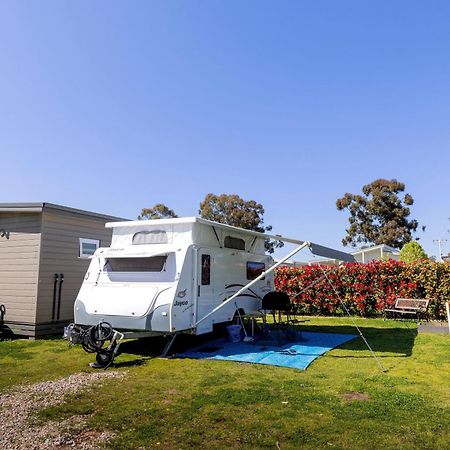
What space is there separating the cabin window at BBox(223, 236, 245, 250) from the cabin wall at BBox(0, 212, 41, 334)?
4760 mm

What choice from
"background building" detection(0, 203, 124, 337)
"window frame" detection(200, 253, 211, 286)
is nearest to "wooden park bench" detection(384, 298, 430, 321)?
"window frame" detection(200, 253, 211, 286)

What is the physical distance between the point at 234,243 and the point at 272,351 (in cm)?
291

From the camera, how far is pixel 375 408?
454 centimetres

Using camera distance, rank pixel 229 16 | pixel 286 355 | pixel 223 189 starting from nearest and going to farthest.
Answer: pixel 286 355, pixel 229 16, pixel 223 189

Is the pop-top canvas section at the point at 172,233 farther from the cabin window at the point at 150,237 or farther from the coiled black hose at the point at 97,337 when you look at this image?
the coiled black hose at the point at 97,337

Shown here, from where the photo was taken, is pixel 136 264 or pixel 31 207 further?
pixel 31 207

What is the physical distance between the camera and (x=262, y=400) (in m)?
4.89

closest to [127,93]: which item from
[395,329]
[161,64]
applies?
[161,64]

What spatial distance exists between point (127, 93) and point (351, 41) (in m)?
7.26

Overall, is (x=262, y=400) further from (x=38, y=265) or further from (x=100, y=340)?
(x=38, y=265)

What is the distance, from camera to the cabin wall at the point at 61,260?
992 cm

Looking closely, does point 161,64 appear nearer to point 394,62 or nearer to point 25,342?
point 394,62

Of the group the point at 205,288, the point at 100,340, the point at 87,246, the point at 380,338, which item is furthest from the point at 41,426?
the point at 380,338

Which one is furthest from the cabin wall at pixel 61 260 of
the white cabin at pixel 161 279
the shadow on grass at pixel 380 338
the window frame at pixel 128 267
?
the shadow on grass at pixel 380 338
